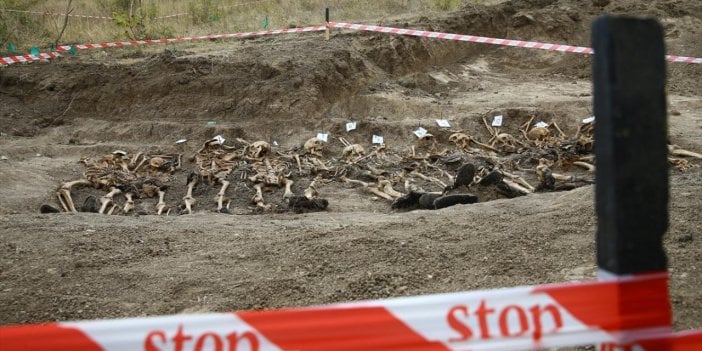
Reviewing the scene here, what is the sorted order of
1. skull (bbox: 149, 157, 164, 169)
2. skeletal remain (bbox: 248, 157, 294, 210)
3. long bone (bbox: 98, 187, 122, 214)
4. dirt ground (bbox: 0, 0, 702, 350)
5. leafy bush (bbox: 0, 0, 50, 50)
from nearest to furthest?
dirt ground (bbox: 0, 0, 702, 350), long bone (bbox: 98, 187, 122, 214), skeletal remain (bbox: 248, 157, 294, 210), skull (bbox: 149, 157, 164, 169), leafy bush (bbox: 0, 0, 50, 50)

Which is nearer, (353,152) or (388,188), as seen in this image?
(388,188)

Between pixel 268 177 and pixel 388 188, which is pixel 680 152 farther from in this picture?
pixel 268 177

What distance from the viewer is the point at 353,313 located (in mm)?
1811

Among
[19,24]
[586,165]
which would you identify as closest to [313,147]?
[586,165]

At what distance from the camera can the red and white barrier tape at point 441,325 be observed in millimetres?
1776

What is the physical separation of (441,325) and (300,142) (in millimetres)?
10189

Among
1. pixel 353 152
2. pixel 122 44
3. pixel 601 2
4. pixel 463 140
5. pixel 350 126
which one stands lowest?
pixel 353 152

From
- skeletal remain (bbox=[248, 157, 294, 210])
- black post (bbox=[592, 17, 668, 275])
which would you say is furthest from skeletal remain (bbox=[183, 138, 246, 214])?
black post (bbox=[592, 17, 668, 275])

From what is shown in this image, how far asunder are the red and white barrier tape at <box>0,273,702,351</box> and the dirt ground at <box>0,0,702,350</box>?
5.64 feet

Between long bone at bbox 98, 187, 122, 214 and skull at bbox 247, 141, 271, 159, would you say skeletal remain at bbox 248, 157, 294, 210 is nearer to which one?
skull at bbox 247, 141, 271, 159

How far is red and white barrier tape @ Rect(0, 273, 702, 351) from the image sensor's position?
1776 mm

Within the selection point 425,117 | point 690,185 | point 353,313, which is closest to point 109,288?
point 353,313

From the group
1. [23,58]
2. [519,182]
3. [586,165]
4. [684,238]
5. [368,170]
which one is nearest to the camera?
[684,238]

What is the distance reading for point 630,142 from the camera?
1.77 meters
